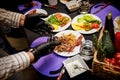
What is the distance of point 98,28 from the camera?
1463 mm

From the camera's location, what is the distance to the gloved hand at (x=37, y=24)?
1.47m

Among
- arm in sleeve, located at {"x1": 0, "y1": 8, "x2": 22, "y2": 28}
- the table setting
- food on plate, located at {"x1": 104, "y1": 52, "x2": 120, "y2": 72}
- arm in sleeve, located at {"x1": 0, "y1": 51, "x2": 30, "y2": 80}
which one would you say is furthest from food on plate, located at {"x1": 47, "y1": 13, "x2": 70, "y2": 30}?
food on plate, located at {"x1": 104, "y1": 52, "x2": 120, "y2": 72}

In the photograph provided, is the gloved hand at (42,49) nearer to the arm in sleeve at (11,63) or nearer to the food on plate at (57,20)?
the arm in sleeve at (11,63)

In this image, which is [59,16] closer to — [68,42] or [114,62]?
[68,42]

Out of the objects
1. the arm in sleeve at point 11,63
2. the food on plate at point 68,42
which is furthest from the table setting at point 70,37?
the arm in sleeve at point 11,63

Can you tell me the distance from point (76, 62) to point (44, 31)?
442 mm

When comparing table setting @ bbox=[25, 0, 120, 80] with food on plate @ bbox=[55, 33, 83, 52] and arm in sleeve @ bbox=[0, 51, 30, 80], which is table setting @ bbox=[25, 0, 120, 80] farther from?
arm in sleeve @ bbox=[0, 51, 30, 80]

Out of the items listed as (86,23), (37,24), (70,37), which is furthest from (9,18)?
(86,23)

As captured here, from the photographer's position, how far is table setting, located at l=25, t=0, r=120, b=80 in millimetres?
1215

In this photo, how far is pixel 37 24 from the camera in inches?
58.3

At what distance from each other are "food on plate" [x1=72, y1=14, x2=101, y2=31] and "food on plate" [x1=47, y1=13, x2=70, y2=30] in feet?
0.33

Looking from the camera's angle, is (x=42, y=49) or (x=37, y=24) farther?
(x=37, y=24)

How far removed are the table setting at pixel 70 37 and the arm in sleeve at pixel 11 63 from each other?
6.2 inches

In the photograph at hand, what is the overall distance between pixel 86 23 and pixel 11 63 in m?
0.78
